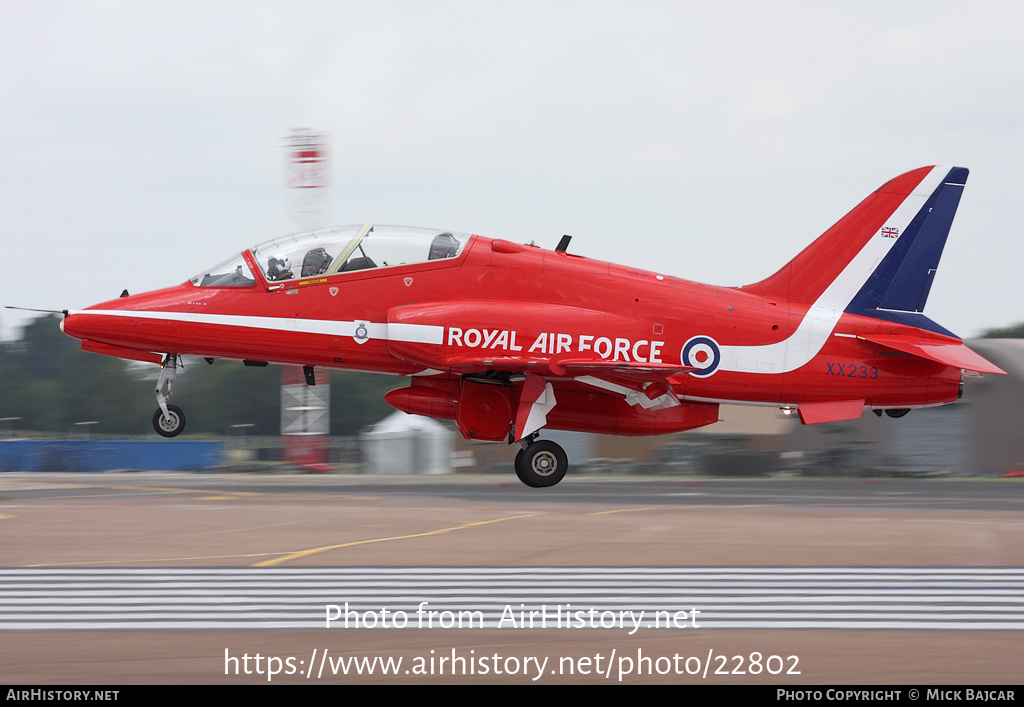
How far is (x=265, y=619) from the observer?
7176 millimetres

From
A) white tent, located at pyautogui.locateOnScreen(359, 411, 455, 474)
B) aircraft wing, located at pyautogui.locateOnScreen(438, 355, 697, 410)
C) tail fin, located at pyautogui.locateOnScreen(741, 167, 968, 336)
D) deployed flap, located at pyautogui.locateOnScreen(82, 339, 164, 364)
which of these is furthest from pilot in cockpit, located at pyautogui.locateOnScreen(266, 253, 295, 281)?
white tent, located at pyautogui.locateOnScreen(359, 411, 455, 474)

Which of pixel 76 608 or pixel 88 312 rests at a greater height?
pixel 88 312

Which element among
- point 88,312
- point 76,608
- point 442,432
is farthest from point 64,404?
point 76,608

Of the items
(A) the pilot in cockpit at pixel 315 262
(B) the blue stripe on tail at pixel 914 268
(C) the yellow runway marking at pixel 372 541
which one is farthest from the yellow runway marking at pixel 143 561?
(B) the blue stripe on tail at pixel 914 268

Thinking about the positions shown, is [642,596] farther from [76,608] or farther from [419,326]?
[419,326]

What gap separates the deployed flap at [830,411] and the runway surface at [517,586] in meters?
3.80

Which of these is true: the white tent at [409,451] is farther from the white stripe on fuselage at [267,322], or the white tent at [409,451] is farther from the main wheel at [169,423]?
the white stripe on fuselage at [267,322]

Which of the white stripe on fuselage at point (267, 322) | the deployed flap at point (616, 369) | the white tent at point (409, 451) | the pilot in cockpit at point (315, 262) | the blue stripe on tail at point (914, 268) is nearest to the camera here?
the deployed flap at point (616, 369)

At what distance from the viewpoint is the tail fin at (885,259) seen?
18.9 metres

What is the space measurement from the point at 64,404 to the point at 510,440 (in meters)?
72.1

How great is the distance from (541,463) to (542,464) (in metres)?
0.02

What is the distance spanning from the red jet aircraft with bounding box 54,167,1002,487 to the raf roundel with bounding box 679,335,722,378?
0.02m

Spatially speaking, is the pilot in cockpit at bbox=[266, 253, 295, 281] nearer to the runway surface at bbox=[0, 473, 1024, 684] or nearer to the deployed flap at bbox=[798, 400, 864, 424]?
the runway surface at bbox=[0, 473, 1024, 684]

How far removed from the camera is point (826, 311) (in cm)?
1875
